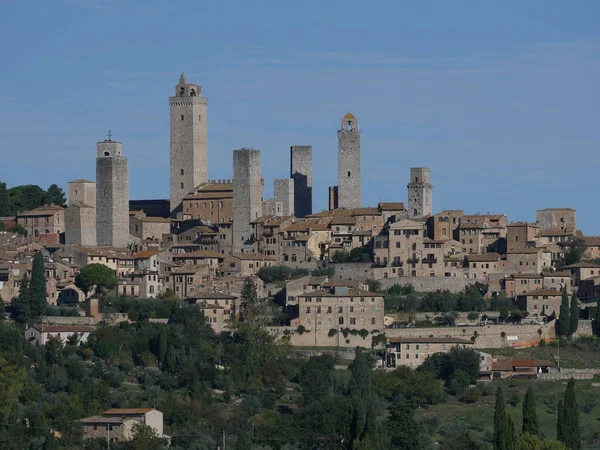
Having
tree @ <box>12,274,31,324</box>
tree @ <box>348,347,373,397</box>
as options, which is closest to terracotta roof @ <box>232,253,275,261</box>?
tree @ <box>12,274,31,324</box>

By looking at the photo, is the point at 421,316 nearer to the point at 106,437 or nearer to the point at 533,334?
the point at 533,334

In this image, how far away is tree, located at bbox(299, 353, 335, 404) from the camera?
7131 cm

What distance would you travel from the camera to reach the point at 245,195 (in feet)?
289

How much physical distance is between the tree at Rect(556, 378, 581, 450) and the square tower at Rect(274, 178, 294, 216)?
28.9m

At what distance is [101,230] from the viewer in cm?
8762

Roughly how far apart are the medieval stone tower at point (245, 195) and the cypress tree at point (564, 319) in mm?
14788

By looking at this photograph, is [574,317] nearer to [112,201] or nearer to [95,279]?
[95,279]

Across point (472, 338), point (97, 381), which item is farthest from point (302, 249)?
point (97, 381)

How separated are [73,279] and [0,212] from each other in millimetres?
14033

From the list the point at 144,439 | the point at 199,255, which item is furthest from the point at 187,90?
the point at 144,439

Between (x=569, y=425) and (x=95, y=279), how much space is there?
2197 cm

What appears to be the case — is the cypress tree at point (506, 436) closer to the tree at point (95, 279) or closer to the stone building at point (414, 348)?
the stone building at point (414, 348)

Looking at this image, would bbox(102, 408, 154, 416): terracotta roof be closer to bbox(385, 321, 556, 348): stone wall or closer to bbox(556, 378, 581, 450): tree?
bbox(385, 321, 556, 348): stone wall

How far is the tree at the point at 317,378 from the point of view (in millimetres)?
71312
